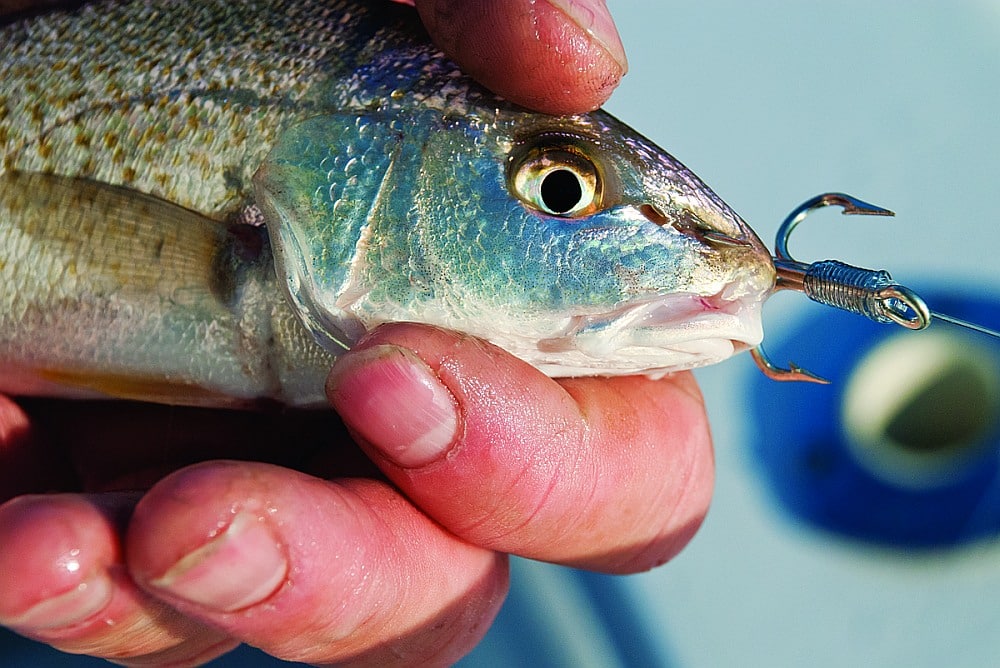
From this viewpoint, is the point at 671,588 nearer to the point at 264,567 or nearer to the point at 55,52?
the point at 264,567

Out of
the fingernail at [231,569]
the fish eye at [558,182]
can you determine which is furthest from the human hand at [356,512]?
the fish eye at [558,182]

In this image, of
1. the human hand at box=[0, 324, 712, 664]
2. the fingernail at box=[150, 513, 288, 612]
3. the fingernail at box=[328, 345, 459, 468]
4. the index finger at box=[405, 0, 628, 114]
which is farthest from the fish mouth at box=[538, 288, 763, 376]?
the fingernail at box=[150, 513, 288, 612]

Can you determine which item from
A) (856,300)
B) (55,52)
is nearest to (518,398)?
(856,300)

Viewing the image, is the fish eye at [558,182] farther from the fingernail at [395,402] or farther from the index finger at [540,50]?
the fingernail at [395,402]

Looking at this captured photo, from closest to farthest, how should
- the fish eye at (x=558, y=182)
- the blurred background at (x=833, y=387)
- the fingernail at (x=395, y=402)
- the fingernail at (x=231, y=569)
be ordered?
the fingernail at (x=231, y=569) → the fingernail at (x=395, y=402) → the fish eye at (x=558, y=182) → the blurred background at (x=833, y=387)

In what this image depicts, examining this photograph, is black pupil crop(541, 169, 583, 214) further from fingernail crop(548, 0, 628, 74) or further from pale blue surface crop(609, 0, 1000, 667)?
pale blue surface crop(609, 0, 1000, 667)

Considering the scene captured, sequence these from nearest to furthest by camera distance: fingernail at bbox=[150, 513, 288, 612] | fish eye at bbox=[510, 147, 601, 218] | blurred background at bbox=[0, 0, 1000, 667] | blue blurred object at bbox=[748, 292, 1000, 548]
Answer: fingernail at bbox=[150, 513, 288, 612]
fish eye at bbox=[510, 147, 601, 218]
blurred background at bbox=[0, 0, 1000, 667]
blue blurred object at bbox=[748, 292, 1000, 548]
